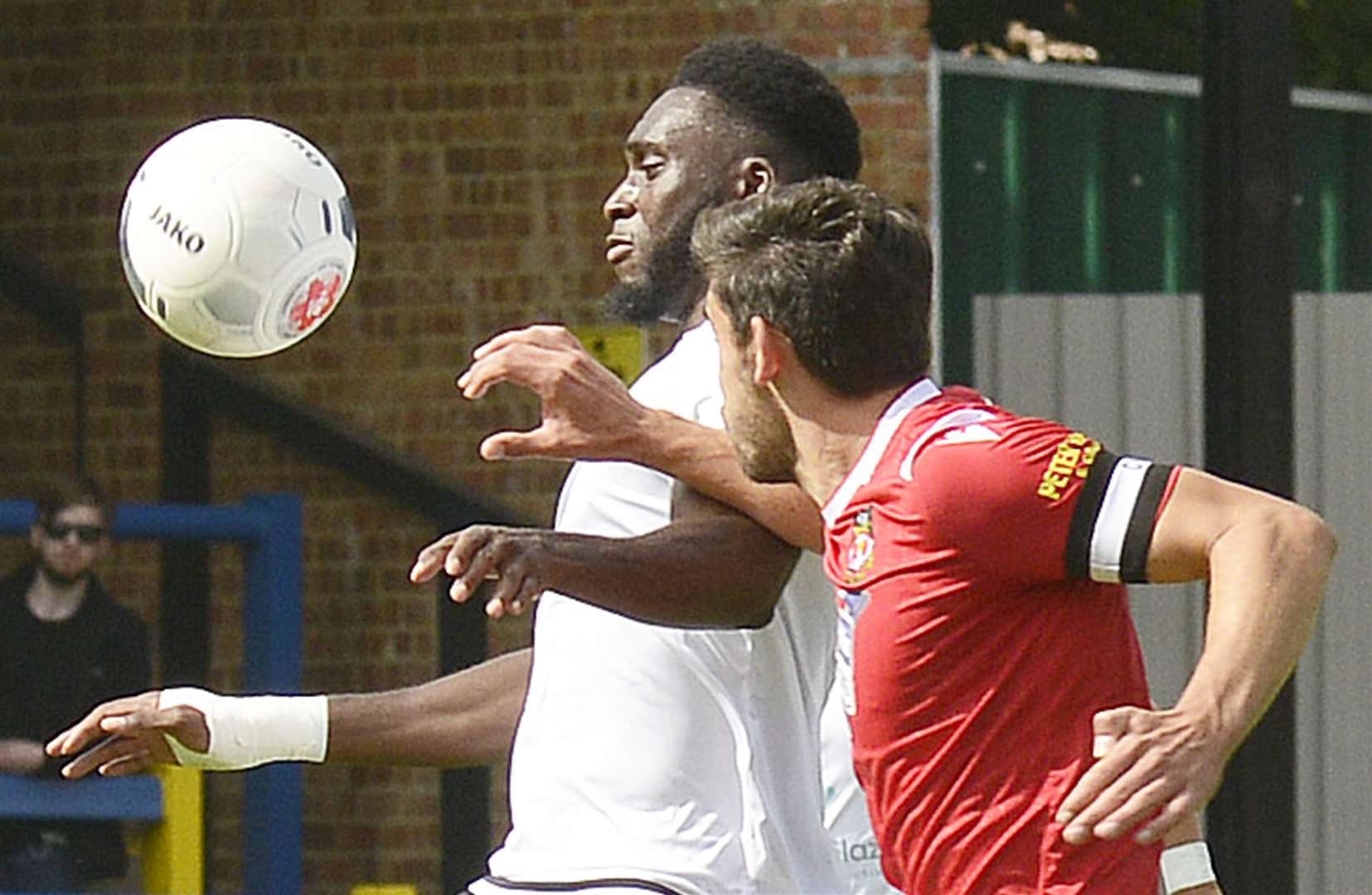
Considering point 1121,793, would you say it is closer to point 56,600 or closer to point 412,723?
point 412,723

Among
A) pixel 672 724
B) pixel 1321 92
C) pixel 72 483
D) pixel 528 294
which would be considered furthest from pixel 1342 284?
pixel 672 724

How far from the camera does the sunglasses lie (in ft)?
28.7

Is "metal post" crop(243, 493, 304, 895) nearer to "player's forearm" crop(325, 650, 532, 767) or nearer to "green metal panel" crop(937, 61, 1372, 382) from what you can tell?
"green metal panel" crop(937, 61, 1372, 382)

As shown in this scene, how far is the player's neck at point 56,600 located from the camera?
884cm

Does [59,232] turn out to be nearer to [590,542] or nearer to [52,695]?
[52,695]

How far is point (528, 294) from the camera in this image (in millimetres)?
9305

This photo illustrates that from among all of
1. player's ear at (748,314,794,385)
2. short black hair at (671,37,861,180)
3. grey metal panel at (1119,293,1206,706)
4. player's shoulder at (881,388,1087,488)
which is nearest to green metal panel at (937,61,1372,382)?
grey metal panel at (1119,293,1206,706)

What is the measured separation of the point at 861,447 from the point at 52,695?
5071mm

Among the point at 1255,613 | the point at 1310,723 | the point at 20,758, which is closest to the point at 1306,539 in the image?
the point at 1255,613

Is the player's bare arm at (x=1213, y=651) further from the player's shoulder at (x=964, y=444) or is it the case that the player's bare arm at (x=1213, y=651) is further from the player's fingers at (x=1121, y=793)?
the player's shoulder at (x=964, y=444)

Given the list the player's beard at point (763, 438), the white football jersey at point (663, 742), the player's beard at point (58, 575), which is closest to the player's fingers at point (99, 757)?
the white football jersey at point (663, 742)

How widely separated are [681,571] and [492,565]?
351 mm

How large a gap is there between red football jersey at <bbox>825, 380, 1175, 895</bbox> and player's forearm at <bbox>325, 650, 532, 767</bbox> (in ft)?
4.02

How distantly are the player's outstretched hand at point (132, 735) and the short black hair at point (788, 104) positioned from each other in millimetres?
1284
